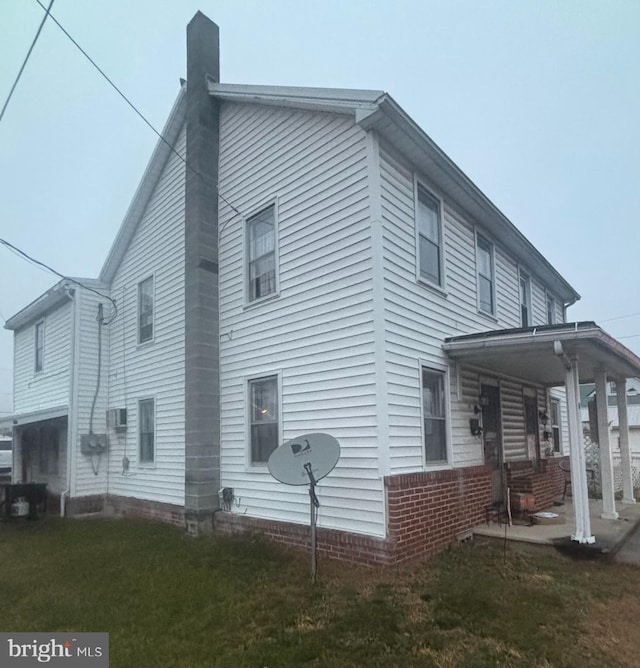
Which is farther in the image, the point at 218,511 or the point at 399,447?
the point at 218,511

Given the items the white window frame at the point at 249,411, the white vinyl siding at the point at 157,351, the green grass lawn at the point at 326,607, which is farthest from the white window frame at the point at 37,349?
the white window frame at the point at 249,411

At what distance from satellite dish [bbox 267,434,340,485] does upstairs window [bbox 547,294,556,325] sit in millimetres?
9419

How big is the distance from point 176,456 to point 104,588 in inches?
157

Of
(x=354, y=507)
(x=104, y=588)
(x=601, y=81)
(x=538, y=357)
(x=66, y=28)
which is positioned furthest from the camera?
(x=601, y=81)

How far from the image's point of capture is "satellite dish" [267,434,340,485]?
21.1ft

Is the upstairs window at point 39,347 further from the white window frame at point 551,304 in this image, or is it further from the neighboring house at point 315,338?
the white window frame at point 551,304

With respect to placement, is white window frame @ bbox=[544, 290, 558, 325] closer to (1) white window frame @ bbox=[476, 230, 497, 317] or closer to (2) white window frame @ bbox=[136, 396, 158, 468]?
(1) white window frame @ bbox=[476, 230, 497, 317]

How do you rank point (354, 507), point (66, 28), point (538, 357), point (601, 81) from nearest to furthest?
point (354, 507)
point (66, 28)
point (538, 357)
point (601, 81)

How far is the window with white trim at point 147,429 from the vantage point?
439 inches

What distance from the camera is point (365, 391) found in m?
6.89

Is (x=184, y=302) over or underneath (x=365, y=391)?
over

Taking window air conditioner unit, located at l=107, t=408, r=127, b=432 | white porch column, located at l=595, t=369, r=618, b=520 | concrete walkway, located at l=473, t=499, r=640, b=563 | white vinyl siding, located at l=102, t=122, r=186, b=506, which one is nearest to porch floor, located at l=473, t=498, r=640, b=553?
concrete walkway, located at l=473, t=499, r=640, b=563

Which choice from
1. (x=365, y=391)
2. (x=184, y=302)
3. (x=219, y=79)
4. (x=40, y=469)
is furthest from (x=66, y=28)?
(x=40, y=469)

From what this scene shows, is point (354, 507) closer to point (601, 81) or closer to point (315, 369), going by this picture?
point (315, 369)
